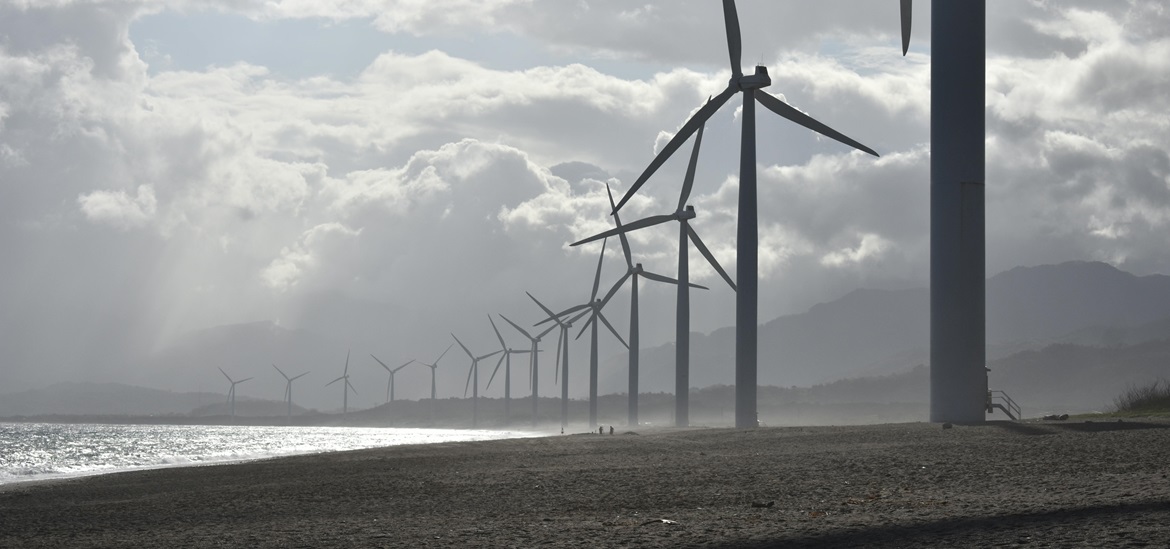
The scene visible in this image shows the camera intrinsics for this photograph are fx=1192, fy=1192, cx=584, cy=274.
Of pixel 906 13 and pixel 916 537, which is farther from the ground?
pixel 906 13

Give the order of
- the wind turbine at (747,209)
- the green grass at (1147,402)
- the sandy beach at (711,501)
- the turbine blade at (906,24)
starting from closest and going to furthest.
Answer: the sandy beach at (711,501), the green grass at (1147,402), the turbine blade at (906,24), the wind turbine at (747,209)

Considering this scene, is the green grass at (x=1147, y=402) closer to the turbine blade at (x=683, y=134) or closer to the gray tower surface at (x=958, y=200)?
the gray tower surface at (x=958, y=200)

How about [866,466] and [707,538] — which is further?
[866,466]

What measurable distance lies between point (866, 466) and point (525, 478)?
21.3ft

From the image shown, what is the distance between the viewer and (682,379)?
256 ft

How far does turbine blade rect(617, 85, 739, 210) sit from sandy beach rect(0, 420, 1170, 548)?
22881 mm

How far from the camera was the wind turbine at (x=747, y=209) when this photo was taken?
51469 mm

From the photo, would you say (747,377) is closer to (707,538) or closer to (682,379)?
(682,379)

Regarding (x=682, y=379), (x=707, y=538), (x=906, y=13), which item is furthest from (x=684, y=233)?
(x=707, y=538)

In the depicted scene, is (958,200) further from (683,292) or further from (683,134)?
(683,292)

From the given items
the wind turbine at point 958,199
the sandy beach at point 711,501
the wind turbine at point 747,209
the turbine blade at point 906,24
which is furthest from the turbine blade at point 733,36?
the sandy beach at point 711,501

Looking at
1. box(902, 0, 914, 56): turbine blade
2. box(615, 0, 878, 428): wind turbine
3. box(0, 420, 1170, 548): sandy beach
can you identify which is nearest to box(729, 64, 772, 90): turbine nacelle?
box(615, 0, 878, 428): wind turbine

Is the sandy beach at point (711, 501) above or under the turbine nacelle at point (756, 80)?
under

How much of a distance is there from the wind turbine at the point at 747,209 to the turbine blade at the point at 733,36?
330mm
